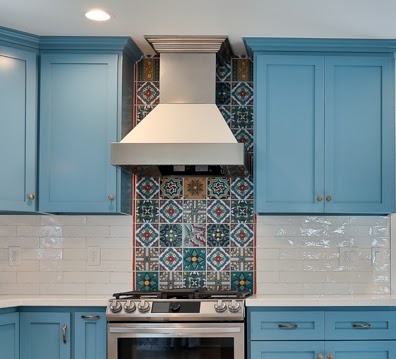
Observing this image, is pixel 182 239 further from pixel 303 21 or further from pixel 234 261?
pixel 303 21

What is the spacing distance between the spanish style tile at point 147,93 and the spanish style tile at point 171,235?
819 mm

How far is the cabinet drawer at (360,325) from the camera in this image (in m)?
4.37

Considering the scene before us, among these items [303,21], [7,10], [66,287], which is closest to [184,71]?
[303,21]

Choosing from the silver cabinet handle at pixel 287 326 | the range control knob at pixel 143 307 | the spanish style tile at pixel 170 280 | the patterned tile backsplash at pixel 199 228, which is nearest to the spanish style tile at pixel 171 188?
the patterned tile backsplash at pixel 199 228

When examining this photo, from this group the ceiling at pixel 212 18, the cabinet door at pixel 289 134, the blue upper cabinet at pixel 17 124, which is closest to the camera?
the ceiling at pixel 212 18

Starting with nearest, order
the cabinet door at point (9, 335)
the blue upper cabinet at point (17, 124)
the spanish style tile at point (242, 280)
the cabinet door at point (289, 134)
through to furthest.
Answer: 1. the cabinet door at point (9, 335)
2. the blue upper cabinet at point (17, 124)
3. the cabinet door at point (289, 134)
4. the spanish style tile at point (242, 280)

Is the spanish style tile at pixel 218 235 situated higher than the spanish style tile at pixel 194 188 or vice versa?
the spanish style tile at pixel 194 188

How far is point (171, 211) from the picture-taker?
500 cm

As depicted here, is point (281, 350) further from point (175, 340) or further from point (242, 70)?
point (242, 70)

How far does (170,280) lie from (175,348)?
2.27 ft

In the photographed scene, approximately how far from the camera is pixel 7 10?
13.5ft

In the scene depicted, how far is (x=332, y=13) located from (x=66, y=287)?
2.40 m

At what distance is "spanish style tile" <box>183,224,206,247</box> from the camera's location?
196 inches

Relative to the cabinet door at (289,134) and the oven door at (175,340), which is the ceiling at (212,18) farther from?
the oven door at (175,340)
